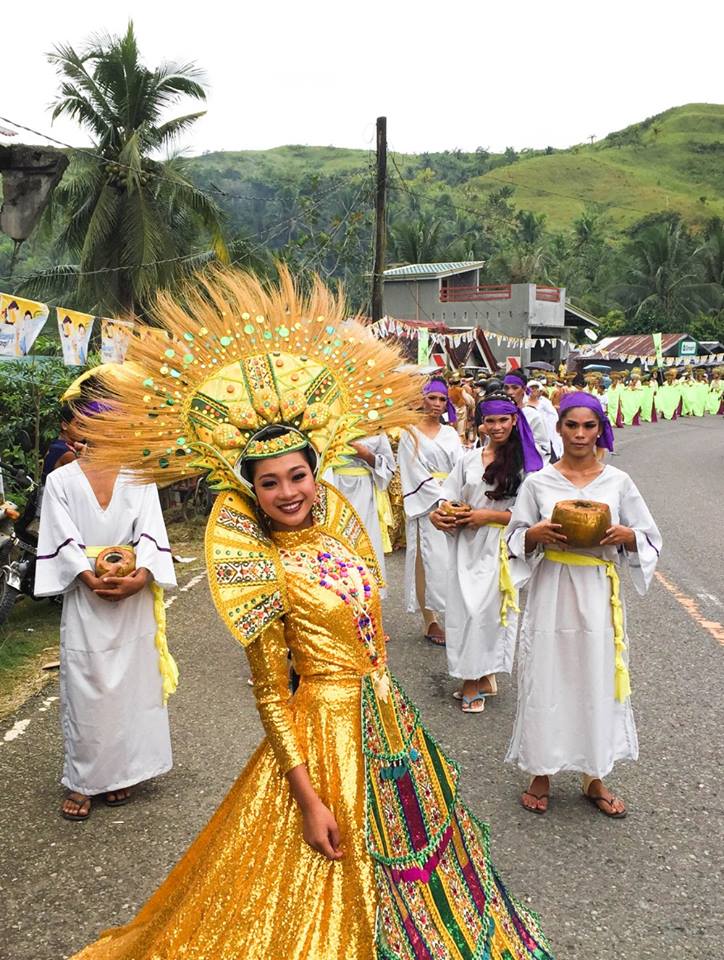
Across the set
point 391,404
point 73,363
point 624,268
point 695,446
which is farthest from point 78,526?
point 624,268

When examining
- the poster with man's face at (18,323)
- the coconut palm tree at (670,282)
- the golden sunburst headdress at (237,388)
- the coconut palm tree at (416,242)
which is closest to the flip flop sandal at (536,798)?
the golden sunburst headdress at (237,388)

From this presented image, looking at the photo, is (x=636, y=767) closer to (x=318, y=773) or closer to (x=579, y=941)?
(x=579, y=941)

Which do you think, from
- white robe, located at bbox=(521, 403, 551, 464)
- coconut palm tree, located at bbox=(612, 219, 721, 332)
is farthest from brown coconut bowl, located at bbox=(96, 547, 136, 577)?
coconut palm tree, located at bbox=(612, 219, 721, 332)

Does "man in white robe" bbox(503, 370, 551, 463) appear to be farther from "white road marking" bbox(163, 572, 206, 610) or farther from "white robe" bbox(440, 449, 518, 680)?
"white robe" bbox(440, 449, 518, 680)

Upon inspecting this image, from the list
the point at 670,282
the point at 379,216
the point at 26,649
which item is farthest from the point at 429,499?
the point at 670,282

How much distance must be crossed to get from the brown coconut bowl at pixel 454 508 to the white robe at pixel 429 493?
1.01 m

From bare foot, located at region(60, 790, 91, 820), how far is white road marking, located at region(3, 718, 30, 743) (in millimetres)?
956

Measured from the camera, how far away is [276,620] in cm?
239

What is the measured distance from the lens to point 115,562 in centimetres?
408

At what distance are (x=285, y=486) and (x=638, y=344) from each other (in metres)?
45.2

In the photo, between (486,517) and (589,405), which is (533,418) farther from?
(589,405)

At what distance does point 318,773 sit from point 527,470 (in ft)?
10.4

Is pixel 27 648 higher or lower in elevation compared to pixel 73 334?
lower

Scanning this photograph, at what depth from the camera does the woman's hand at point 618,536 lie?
12.9ft
